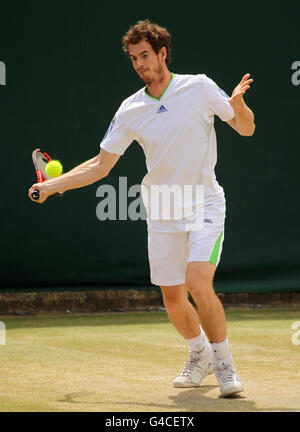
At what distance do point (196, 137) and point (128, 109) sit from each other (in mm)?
402

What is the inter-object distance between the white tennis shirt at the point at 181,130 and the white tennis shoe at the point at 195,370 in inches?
29.6

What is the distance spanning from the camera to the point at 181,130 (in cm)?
478

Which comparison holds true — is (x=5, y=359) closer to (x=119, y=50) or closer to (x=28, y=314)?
(x=28, y=314)

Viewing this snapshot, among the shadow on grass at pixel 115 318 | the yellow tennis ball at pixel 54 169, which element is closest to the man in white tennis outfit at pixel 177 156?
the yellow tennis ball at pixel 54 169

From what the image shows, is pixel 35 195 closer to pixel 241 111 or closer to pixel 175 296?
pixel 175 296

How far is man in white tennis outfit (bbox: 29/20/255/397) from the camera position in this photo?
4.73 metres

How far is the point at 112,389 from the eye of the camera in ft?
16.0

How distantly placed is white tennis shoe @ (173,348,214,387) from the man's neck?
4.69 feet

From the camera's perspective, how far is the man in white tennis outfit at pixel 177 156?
15.5 ft

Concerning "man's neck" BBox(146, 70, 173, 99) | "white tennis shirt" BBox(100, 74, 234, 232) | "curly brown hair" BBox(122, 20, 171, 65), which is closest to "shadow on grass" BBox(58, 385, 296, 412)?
"white tennis shirt" BBox(100, 74, 234, 232)

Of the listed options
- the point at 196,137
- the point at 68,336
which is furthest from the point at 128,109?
the point at 68,336

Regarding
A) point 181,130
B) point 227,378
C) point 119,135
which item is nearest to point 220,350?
point 227,378

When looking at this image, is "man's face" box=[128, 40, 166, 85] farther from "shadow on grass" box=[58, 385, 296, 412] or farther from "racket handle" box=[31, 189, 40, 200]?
"shadow on grass" box=[58, 385, 296, 412]
